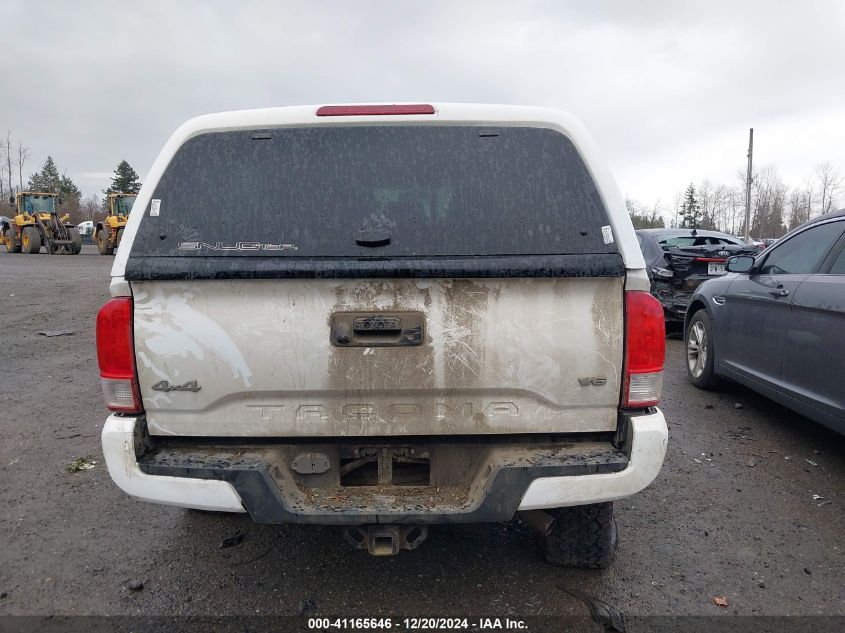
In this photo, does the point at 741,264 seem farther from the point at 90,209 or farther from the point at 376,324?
the point at 90,209

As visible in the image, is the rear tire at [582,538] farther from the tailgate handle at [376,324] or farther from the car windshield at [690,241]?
the car windshield at [690,241]

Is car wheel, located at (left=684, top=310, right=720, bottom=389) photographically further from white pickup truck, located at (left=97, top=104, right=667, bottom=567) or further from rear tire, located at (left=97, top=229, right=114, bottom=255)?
rear tire, located at (left=97, top=229, right=114, bottom=255)

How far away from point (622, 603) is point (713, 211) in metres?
90.0

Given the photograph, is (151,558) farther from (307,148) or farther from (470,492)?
(307,148)

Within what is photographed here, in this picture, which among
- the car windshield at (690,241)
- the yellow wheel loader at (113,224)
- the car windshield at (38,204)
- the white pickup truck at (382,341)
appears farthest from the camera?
the car windshield at (38,204)

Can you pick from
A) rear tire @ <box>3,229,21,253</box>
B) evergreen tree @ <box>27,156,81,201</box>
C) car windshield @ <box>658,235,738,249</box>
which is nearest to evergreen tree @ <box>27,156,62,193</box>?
evergreen tree @ <box>27,156,81,201</box>

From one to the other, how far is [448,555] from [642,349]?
59.4 inches

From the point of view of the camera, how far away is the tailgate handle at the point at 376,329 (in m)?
2.19

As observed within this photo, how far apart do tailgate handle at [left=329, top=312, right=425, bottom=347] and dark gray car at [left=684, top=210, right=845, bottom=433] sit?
9.80 ft

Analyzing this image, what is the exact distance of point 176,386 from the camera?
2.23 metres

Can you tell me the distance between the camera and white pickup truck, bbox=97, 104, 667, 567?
2.17 m

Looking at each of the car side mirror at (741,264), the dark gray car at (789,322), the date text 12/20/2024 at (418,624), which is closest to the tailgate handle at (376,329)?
the date text 12/20/2024 at (418,624)

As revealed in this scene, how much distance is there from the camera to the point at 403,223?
226 centimetres

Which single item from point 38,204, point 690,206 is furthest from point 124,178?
point 690,206
